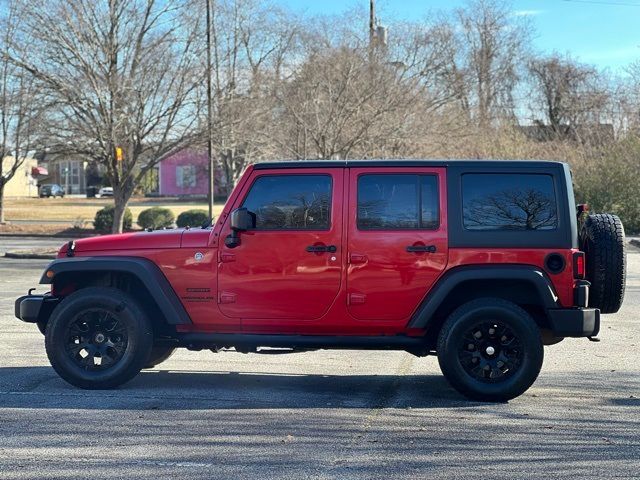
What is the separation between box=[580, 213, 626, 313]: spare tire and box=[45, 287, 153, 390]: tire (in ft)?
12.1

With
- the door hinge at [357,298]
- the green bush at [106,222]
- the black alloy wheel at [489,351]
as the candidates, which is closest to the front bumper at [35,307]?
the door hinge at [357,298]

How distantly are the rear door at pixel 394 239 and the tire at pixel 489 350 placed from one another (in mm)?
407

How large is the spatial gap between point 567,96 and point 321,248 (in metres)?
49.7

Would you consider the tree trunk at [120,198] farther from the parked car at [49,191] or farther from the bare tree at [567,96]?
the parked car at [49,191]

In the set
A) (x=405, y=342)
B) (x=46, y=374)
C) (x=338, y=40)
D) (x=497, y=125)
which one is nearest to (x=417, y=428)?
(x=405, y=342)

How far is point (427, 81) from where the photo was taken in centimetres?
3275

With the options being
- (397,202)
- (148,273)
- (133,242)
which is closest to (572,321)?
(397,202)

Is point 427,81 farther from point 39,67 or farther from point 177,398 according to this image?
point 177,398

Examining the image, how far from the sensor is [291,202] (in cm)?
727

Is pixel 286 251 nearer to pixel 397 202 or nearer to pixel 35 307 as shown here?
pixel 397 202

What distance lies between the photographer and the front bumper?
7.53 metres

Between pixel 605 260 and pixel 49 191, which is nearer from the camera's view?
pixel 605 260

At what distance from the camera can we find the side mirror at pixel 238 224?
23.1ft

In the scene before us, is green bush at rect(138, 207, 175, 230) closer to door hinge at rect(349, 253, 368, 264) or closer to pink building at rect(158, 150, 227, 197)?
pink building at rect(158, 150, 227, 197)
